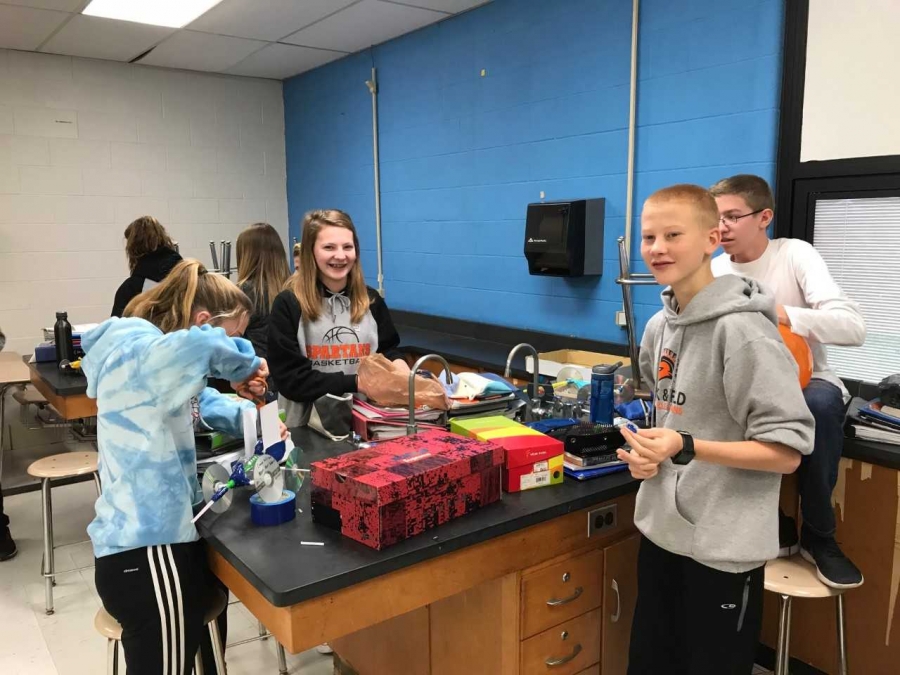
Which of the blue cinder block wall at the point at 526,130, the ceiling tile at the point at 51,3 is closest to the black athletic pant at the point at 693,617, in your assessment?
the blue cinder block wall at the point at 526,130

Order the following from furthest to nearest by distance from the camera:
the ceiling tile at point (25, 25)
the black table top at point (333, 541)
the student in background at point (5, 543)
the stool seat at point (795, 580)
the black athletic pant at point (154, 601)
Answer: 1. the ceiling tile at point (25, 25)
2. the student in background at point (5, 543)
3. the stool seat at point (795, 580)
4. the black athletic pant at point (154, 601)
5. the black table top at point (333, 541)

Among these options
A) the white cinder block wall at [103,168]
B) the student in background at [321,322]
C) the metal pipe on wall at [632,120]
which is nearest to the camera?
the student in background at [321,322]

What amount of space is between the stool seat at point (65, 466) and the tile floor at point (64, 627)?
0.55 m

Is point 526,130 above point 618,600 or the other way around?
above

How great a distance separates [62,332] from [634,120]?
10.0 ft

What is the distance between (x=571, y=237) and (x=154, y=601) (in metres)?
2.48

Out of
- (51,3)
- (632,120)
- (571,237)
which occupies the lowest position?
(571,237)

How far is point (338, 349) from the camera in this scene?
2.45 m

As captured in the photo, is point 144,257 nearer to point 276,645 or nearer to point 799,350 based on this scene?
point 276,645

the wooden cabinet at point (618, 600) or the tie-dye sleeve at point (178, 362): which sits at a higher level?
the tie-dye sleeve at point (178, 362)

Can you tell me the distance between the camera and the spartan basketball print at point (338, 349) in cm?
243

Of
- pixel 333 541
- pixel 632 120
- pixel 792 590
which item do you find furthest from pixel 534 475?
pixel 632 120

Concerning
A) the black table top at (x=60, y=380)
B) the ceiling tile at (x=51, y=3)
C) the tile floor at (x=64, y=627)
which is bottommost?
the tile floor at (x=64, y=627)

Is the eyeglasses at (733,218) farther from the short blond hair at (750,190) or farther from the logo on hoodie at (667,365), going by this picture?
the logo on hoodie at (667,365)
